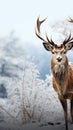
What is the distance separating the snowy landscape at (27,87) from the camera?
233 inches

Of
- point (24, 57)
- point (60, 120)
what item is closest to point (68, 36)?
point (24, 57)

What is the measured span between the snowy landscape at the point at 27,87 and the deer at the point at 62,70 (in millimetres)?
115

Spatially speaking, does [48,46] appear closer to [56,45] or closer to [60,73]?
[56,45]

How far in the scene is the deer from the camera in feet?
18.6

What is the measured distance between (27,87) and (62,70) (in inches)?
20.2

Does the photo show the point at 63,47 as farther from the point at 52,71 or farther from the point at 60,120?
the point at 60,120

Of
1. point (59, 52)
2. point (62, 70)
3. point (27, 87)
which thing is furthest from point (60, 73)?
point (27, 87)

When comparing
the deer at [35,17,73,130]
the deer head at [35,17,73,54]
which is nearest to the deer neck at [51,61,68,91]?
the deer at [35,17,73,130]

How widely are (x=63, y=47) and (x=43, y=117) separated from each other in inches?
31.0

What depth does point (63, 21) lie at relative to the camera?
6039 millimetres

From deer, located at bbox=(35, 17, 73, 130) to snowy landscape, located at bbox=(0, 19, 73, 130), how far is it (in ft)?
0.38

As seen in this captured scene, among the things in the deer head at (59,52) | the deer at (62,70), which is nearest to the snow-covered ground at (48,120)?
the deer at (62,70)

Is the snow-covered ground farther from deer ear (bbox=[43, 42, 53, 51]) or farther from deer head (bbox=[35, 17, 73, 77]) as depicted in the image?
deer ear (bbox=[43, 42, 53, 51])

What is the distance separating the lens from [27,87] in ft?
19.7
